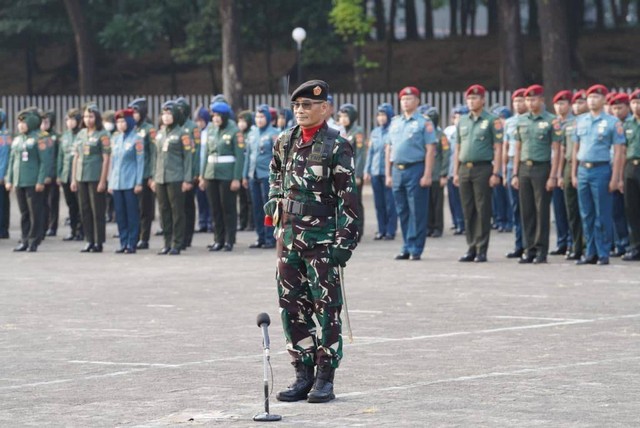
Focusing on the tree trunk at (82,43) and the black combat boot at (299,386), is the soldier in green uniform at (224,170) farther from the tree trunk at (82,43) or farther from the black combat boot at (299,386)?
Result: the tree trunk at (82,43)

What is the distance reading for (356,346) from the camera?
38.9 feet

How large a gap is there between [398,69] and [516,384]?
50.3 m

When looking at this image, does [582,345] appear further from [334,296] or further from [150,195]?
[150,195]

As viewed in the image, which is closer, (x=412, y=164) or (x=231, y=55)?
(x=412, y=164)

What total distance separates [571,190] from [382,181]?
18.1ft

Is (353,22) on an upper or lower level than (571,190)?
upper

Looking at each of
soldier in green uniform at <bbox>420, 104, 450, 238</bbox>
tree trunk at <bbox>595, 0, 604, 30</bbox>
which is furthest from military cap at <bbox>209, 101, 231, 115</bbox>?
tree trunk at <bbox>595, 0, 604, 30</bbox>

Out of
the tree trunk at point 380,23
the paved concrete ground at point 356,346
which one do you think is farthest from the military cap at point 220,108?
the tree trunk at point 380,23

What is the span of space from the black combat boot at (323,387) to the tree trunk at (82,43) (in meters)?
44.2

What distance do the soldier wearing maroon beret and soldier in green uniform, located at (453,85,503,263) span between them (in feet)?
5.30

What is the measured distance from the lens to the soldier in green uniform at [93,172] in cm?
2220

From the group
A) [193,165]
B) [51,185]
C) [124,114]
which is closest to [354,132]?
[193,165]

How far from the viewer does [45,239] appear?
25.5 metres

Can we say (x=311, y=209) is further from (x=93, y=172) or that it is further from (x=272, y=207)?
(x=93, y=172)
